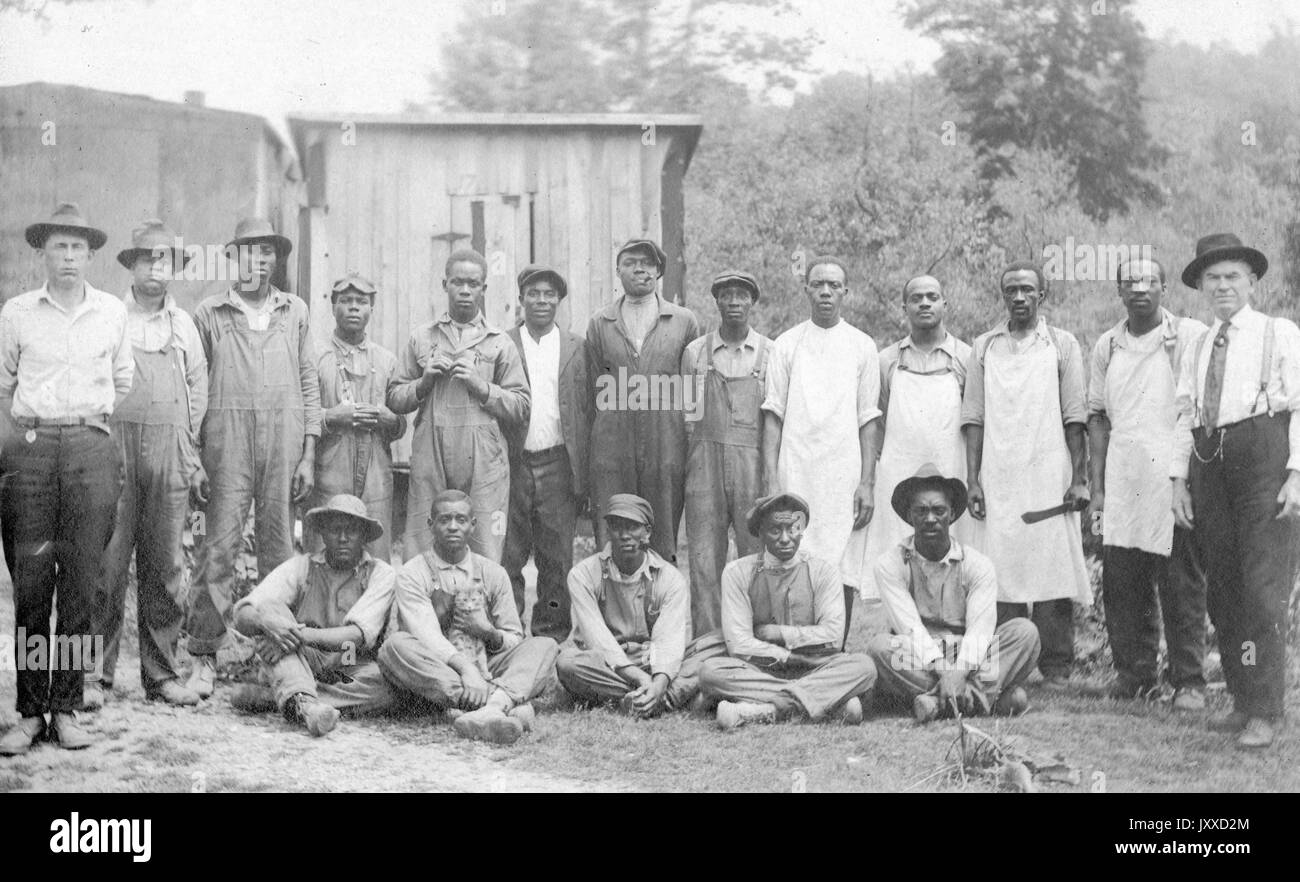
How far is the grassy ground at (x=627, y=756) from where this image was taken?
6164 mm

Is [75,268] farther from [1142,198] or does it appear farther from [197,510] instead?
[1142,198]

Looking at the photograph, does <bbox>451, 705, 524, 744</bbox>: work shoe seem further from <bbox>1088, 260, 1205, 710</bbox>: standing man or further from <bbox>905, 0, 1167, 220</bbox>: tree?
<bbox>905, 0, 1167, 220</bbox>: tree

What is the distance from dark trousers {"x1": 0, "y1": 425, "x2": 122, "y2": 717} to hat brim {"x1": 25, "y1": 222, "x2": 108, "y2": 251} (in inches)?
36.1

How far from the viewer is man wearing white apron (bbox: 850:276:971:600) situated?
22.4ft

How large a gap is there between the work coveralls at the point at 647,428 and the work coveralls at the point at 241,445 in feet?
4.73

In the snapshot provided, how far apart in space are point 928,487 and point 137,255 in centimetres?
393

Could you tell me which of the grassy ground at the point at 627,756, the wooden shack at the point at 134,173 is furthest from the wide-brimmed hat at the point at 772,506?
the wooden shack at the point at 134,173

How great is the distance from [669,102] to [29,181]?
3437mm

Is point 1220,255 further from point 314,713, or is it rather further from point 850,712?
point 314,713

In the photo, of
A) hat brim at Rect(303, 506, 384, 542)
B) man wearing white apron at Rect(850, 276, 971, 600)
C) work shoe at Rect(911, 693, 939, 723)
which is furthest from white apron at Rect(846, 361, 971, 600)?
hat brim at Rect(303, 506, 384, 542)

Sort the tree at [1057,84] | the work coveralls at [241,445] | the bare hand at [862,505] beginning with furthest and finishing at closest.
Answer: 1. the tree at [1057,84]
2. the bare hand at [862,505]
3. the work coveralls at [241,445]

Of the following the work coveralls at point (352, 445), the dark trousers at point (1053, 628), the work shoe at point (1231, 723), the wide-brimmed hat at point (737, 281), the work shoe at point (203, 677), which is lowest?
the work shoe at point (1231, 723)

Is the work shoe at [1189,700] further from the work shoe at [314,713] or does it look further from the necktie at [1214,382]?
the work shoe at [314,713]

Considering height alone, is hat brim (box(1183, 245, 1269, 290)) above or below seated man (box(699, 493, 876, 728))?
above
